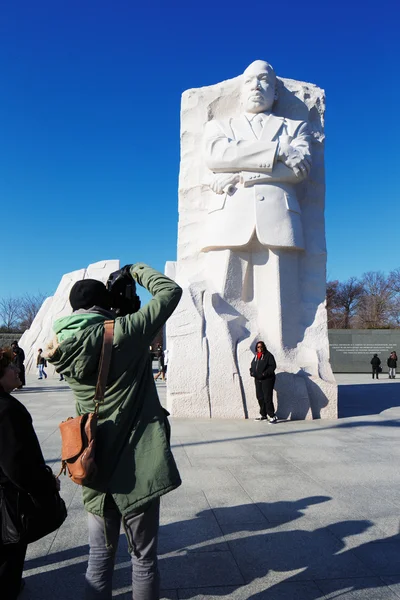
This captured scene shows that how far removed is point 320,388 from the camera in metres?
7.13

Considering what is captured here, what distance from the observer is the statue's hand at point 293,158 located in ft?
23.7

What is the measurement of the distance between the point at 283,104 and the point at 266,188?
5.81 feet

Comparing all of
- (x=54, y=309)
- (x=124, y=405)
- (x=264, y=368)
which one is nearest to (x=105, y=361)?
(x=124, y=405)

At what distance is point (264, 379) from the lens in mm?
6688

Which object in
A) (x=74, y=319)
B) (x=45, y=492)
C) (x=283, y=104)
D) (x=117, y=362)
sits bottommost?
(x=45, y=492)

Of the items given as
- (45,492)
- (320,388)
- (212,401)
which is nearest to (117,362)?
(45,492)

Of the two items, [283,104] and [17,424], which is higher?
[283,104]

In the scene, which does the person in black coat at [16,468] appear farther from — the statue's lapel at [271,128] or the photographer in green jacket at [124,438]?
the statue's lapel at [271,128]

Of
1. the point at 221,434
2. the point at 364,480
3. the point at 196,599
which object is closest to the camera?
the point at 196,599

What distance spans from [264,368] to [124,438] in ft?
15.9

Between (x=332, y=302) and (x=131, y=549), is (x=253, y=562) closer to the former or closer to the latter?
(x=131, y=549)

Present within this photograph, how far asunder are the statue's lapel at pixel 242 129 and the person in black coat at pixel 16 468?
6.37 meters

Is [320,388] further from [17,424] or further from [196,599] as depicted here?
[17,424]

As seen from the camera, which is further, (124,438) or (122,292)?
(122,292)
